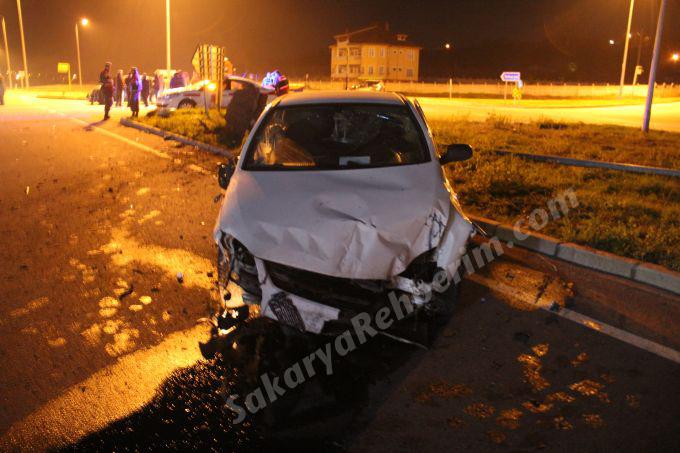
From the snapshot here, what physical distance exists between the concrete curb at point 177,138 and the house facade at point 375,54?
57.7 m

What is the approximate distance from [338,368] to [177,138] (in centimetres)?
1172

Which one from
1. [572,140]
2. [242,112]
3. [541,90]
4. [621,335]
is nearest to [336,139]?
[621,335]

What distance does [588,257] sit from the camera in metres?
5.76

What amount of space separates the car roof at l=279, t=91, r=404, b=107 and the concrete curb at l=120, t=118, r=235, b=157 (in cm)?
594

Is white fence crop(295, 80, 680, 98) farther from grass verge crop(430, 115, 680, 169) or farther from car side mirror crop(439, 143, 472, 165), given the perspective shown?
car side mirror crop(439, 143, 472, 165)

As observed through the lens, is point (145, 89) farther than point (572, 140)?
Yes

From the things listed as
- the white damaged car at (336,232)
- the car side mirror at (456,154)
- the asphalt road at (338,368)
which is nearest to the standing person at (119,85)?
the asphalt road at (338,368)

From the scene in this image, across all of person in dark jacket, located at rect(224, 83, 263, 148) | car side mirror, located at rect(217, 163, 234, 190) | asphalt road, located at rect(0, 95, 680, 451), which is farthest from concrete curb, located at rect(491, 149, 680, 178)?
car side mirror, located at rect(217, 163, 234, 190)

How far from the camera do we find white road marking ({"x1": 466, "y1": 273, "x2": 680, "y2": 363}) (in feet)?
13.5

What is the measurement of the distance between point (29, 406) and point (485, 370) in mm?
2823

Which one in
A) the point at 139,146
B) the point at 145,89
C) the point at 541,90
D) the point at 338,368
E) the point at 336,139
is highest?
the point at 541,90

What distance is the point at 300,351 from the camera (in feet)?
13.0

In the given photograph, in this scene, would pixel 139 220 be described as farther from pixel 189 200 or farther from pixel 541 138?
pixel 541 138

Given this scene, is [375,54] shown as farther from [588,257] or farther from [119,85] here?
[588,257]
